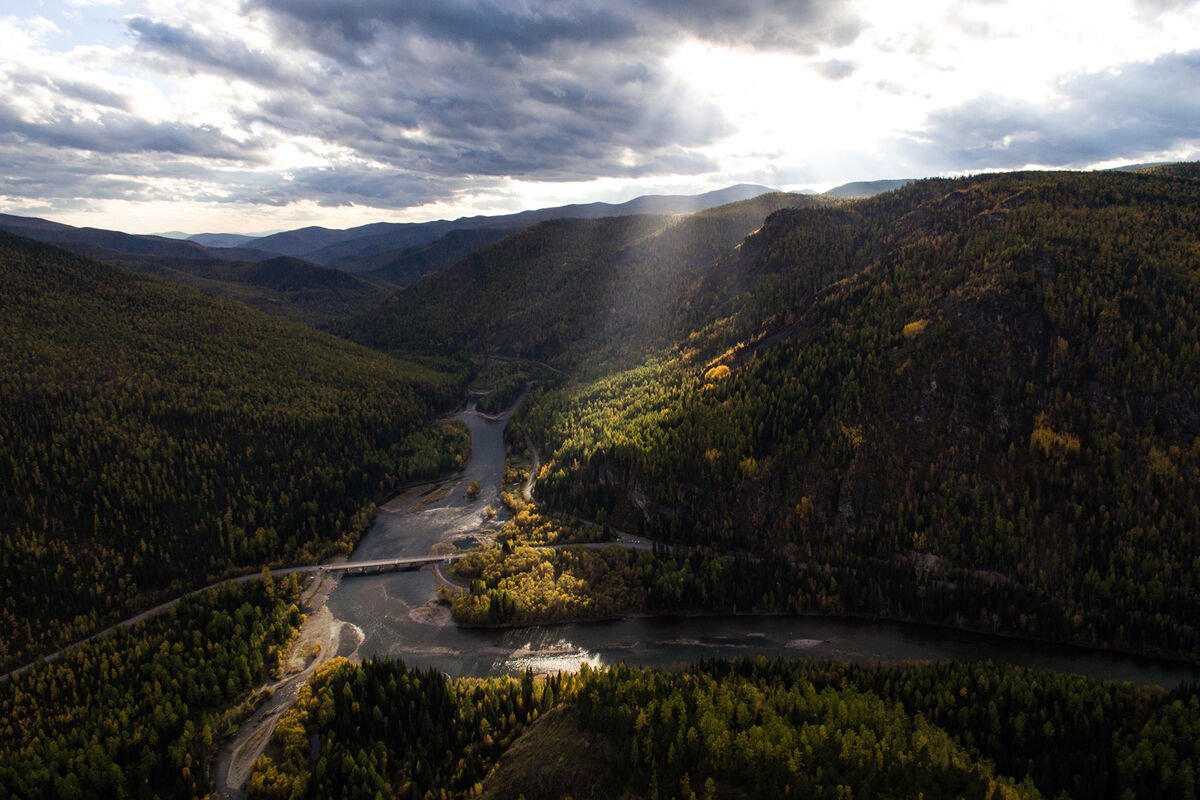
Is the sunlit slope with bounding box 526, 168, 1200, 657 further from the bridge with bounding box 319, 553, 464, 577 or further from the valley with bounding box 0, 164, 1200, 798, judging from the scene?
the bridge with bounding box 319, 553, 464, 577

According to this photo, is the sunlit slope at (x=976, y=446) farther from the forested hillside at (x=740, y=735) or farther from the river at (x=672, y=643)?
the forested hillside at (x=740, y=735)

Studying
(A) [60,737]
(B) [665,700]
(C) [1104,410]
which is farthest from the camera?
(C) [1104,410]

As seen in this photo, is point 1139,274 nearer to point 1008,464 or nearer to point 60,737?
point 1008,464

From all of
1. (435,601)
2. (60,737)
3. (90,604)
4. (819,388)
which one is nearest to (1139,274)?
(819,388)

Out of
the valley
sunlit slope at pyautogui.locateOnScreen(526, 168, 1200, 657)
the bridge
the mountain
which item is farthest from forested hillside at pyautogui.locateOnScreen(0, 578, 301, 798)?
the mountain

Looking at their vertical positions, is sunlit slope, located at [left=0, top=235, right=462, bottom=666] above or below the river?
above

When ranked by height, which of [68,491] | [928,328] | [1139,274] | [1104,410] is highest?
[1139,274]
